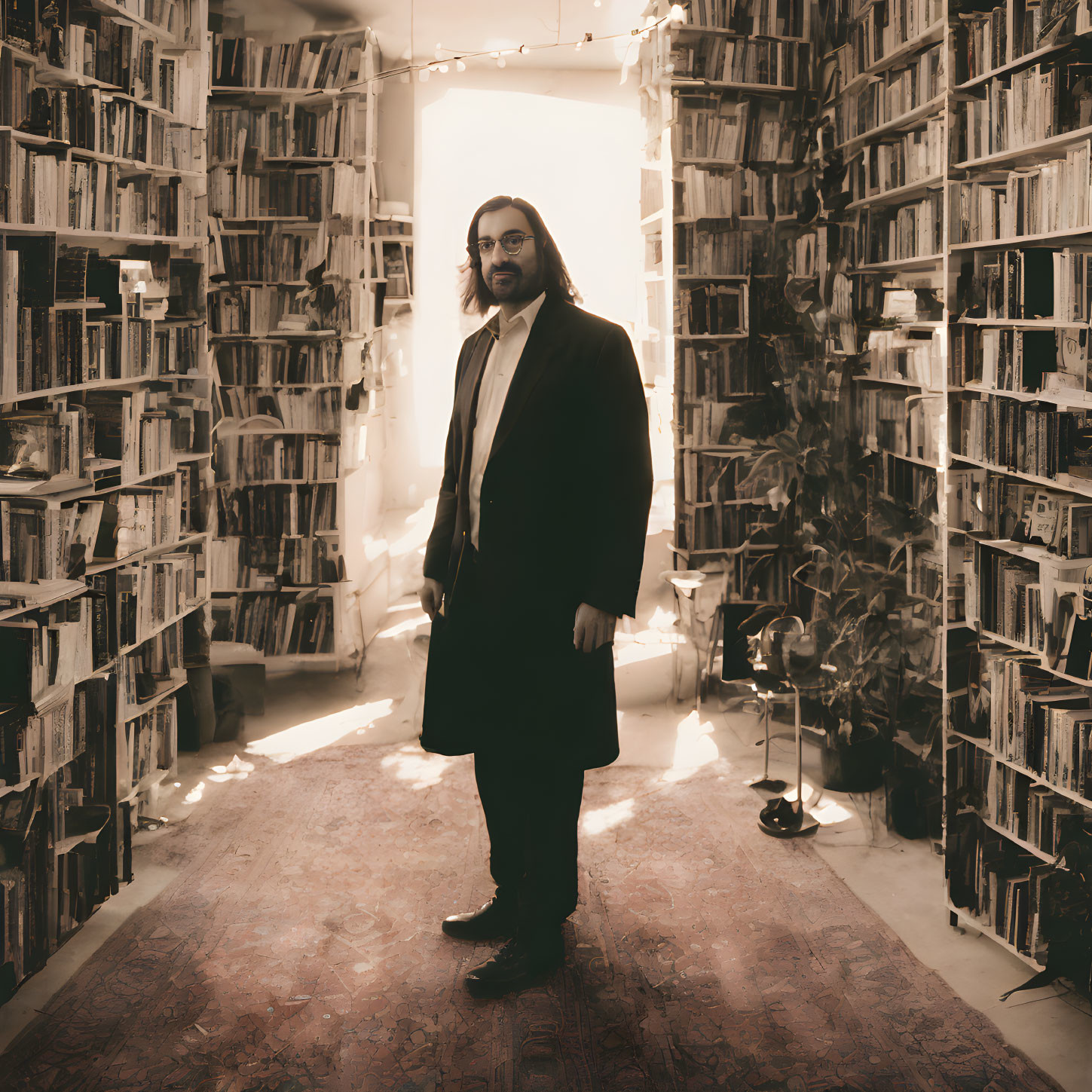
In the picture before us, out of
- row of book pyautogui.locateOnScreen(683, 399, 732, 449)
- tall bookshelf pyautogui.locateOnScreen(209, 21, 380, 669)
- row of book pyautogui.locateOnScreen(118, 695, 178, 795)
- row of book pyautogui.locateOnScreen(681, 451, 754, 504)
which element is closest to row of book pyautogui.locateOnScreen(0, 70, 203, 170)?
tall bookshelf pyautogui.locateOnScreen(209, 21, 380, 669)

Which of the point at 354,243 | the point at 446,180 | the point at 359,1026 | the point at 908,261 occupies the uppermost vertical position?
the point at 446,180

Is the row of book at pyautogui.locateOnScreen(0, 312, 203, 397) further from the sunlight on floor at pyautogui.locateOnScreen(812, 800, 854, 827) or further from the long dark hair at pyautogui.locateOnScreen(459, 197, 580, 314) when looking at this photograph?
the sunlight on floor at pyautogui.locateOnScreen(812, 800, 854, 827)

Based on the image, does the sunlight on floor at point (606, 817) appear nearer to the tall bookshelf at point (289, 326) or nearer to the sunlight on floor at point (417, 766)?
the sunlight on floor at point (417, 766)

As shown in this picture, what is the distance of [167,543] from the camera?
320 centimetres

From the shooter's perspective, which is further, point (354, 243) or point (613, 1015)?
point (354, 243)

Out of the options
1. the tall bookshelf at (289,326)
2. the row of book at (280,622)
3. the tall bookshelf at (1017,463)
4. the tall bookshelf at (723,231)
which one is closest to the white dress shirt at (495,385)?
the tall bookshelf at (1017,463)

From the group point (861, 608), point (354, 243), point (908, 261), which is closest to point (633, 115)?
point (354, 243)

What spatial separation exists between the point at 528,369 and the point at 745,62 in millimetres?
2715

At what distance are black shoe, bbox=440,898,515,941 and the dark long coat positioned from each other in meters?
0.45

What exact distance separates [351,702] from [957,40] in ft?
10.3

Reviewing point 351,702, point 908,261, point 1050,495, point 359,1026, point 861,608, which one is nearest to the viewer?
point 359,1026

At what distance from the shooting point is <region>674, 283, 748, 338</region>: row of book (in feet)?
13.9

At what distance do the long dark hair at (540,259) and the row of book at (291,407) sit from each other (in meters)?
2.10

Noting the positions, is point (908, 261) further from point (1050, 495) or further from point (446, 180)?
point (446, 180)
